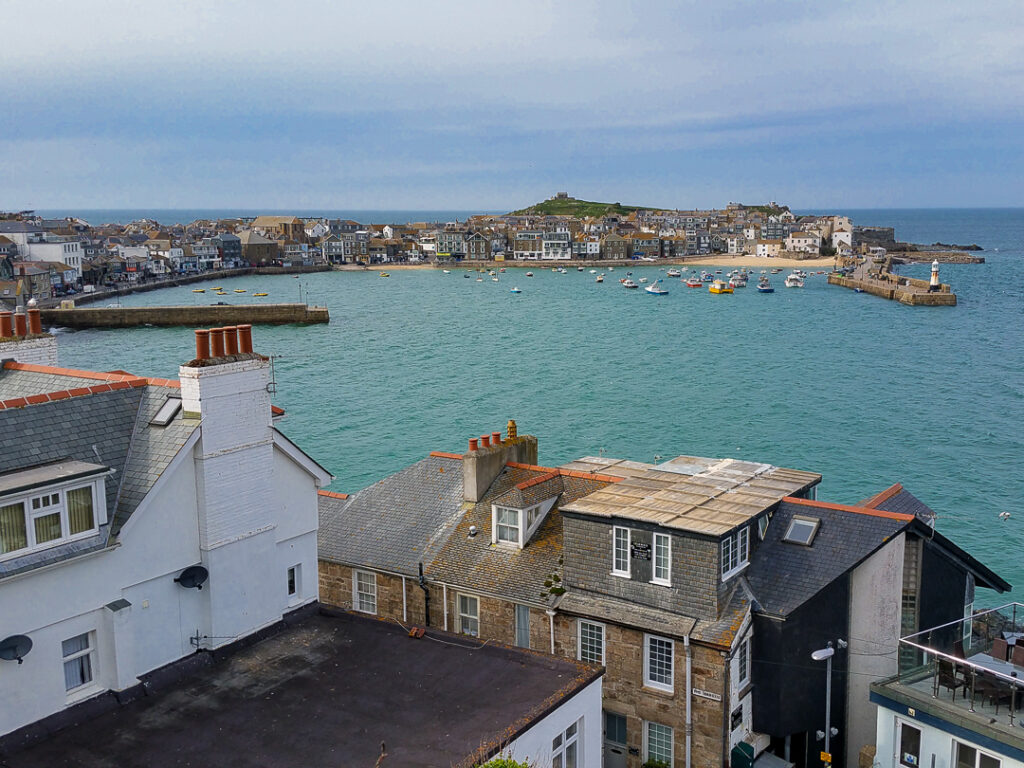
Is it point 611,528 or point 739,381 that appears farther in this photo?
point 739,381

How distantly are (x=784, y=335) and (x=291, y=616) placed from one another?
9352cm

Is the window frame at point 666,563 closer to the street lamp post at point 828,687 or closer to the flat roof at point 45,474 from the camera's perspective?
the street lamp post at point 828,687

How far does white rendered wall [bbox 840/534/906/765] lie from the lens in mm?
16562

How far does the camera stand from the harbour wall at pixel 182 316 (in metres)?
116

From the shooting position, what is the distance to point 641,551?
52.5ft

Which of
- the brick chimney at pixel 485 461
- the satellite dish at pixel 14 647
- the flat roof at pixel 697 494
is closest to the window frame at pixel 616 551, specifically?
the flat roof at pixel 697 494

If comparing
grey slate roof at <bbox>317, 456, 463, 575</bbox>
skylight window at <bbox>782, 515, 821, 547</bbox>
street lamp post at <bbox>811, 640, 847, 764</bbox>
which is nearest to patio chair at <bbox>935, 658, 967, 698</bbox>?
street lamp post at <bbox>811, 640, 847, 764</bbox>

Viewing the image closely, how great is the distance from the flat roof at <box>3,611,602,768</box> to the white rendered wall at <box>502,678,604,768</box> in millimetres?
169

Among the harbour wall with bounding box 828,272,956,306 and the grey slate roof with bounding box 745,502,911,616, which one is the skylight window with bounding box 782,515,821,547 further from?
the harbour wall with bounding box 828,272,956,306

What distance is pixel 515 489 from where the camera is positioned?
18547 millimetres

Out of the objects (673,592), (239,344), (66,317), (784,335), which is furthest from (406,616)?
(66,317)

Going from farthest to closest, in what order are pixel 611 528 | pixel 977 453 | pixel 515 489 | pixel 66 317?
pixel 66 317, pixel 977 453, pixel 515 489, pixel 611 528

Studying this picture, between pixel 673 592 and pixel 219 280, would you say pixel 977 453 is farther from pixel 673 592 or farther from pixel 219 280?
pixel 219 280

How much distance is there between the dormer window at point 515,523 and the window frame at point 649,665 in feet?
11.5
